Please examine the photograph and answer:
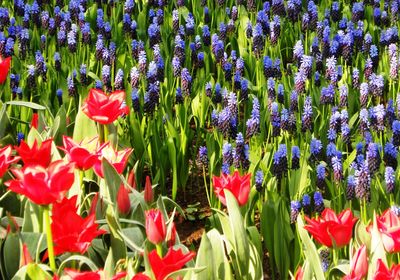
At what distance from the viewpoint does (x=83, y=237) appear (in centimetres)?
232

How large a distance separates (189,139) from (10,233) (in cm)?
181

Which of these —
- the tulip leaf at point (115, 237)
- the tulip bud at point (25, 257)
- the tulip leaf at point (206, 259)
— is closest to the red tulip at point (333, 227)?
the tulip leaf at point (206, 259)

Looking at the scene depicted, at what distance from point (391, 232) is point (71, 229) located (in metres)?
0.88

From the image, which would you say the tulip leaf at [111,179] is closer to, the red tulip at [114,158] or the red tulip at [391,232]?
the red tulip at [114,158]

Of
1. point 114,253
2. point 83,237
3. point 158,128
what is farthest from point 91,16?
point 83,237

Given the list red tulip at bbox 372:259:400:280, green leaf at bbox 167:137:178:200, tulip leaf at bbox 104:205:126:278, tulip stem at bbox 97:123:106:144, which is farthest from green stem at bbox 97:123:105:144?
red tulip at bbox 372:259:400:280

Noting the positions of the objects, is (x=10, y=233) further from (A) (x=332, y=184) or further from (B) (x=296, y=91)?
(B) (x=296, y=91)

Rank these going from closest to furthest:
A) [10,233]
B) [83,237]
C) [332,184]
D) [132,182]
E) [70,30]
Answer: [83,237] < [10,233] < [132,182] < [332,184] < [70,30]

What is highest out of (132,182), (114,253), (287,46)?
(287,46)

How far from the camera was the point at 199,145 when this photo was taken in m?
4.38

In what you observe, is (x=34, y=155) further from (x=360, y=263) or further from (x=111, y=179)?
(x=360, y=263)

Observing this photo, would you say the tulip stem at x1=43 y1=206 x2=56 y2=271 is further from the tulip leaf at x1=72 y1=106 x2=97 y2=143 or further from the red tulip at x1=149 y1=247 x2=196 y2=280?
the tulip leaf at x1=72 y1=106 x2=97 y2=143

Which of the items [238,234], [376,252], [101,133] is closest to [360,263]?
[376,252]

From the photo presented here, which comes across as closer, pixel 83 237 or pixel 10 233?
pixel 83 237
